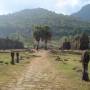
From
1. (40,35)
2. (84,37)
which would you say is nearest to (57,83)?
(84,37)

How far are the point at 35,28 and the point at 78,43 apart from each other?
2331 cm

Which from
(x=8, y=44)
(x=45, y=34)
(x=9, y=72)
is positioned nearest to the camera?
(x=9, y=72)

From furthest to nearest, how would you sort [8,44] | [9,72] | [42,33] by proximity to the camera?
[8,44] < [42,33] < [9,72]

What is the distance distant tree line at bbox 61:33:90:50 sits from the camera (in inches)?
4764

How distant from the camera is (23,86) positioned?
21.0 m

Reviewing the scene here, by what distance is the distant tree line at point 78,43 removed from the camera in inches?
4764

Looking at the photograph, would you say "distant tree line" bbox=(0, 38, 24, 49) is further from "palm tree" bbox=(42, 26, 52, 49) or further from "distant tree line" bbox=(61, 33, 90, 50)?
"distant tree line" bbox=(61, 33, 90, 50)

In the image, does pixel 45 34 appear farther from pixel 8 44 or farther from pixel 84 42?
pixel 8 44

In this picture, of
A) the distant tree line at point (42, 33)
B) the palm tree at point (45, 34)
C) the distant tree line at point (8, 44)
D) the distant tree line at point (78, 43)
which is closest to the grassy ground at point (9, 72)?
the distant tree line at point (78, 43)

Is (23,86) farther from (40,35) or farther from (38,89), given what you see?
(40,35)

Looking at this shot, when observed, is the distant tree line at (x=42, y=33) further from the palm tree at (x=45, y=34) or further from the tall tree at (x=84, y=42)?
the tall tree at (x=84, y=42)

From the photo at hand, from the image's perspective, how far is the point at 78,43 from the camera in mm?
124438

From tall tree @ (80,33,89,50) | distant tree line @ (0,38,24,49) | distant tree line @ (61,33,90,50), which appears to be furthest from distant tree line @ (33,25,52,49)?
distant tree line @ (0,38,24,49)

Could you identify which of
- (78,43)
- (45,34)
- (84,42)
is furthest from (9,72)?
(45,34)
